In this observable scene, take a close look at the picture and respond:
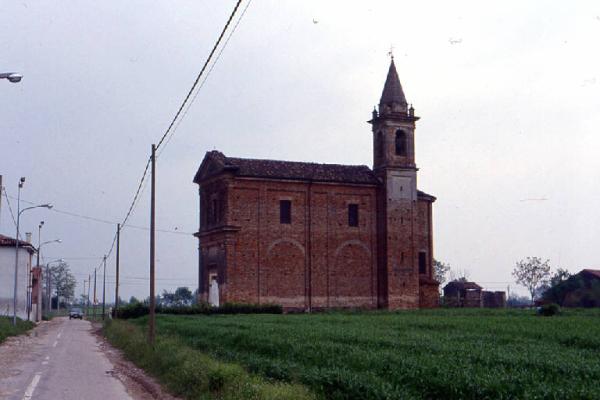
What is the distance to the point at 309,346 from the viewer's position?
61.8 feet

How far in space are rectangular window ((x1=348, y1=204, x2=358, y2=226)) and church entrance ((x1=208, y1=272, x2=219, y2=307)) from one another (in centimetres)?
1086

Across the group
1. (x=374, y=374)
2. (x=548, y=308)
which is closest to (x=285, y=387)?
(x=374, y=374)

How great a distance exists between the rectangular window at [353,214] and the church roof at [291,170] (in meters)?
1.89

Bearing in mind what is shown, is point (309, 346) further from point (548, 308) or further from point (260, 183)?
point (260, 183)

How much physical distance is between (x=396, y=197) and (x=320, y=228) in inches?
250

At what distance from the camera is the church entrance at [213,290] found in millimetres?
54188

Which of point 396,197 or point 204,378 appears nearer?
point 204,378

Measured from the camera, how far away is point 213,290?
180ft

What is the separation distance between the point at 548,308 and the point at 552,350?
32.2m

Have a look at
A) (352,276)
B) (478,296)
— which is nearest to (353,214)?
(352,276)

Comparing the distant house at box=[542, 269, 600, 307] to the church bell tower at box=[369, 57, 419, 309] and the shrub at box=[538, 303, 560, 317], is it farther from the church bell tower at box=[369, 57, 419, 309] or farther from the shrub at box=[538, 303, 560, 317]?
the shrub at box=[538, 303, 560, 317]

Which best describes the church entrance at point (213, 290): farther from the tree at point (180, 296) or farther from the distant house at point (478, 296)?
the tree at point (180, 296)

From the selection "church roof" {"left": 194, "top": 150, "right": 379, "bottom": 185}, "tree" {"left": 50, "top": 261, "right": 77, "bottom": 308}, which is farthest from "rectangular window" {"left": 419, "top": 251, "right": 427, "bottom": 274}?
"tree" {"left": 50, "top": 261, "right": 77, "bottom": 308}

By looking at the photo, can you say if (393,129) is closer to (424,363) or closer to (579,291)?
(579,291)
